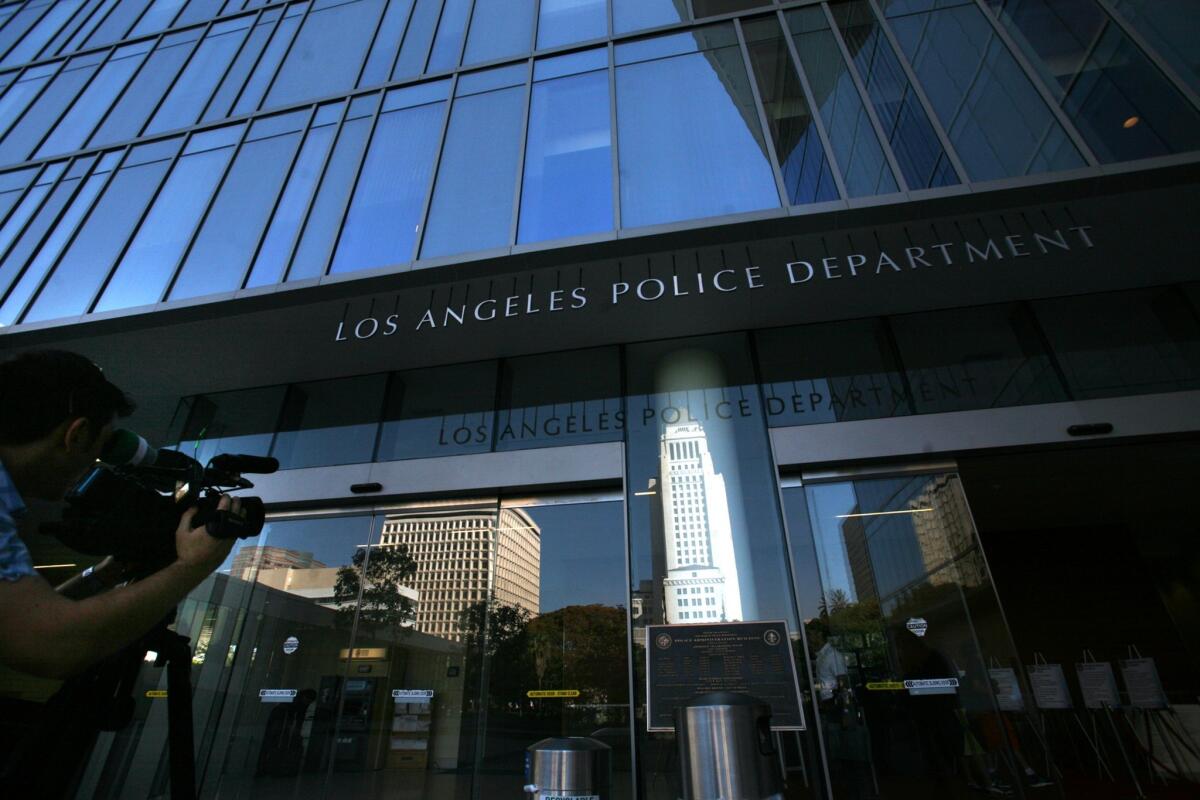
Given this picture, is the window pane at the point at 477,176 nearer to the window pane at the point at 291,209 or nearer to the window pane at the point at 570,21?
the window pane at the point at 570,21

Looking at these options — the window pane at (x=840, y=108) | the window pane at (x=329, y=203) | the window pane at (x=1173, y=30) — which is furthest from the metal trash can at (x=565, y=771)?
the window pane at (x=1173, y=30)

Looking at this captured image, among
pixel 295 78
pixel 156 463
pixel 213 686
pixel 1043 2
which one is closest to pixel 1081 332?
pixel 1043 2

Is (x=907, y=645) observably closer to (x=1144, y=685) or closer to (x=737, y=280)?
(x=737, y=280)

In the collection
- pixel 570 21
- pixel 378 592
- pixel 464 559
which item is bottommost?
pixel 378 592

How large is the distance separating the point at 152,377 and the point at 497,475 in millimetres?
5793

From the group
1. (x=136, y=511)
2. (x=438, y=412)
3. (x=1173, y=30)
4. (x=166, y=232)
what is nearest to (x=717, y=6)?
(x=1173, y=30)

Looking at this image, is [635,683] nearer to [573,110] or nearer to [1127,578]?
[573,110]

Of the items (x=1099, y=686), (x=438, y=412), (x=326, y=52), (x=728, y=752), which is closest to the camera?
(x=728, y=752)

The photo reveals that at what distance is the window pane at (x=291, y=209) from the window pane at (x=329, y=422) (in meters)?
1.97

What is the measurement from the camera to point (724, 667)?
5109 mm

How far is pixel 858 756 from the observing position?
17.8ft

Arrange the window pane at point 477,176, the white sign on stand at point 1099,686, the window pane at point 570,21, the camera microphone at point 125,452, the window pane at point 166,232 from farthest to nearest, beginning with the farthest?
1. the window pane at point 570,21
2. the white sign on stand at point 1099,686
3. the window pane at point 166,232
4. the window pane at point 477,176
5. the camera microphone at point 125,452

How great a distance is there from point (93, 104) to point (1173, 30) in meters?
16.5

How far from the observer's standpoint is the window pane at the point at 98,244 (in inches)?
316
